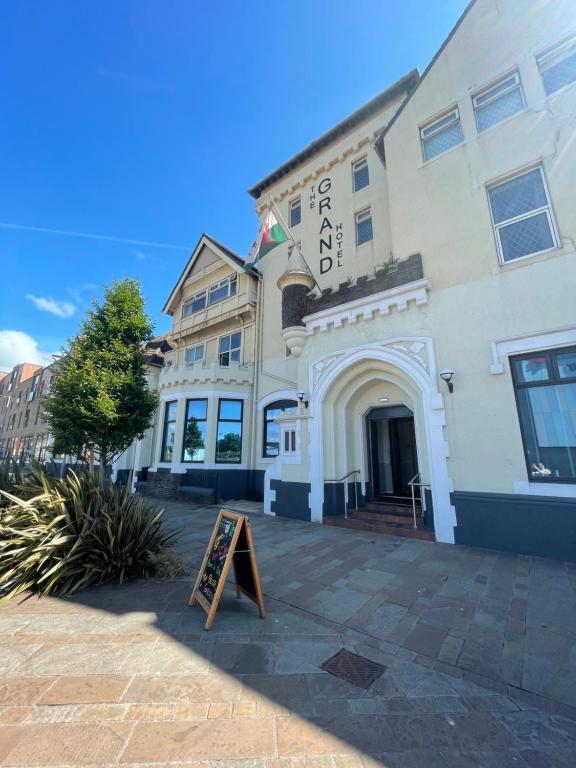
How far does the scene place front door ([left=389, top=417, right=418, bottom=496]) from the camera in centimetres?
939

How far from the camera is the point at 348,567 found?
17.6 ft

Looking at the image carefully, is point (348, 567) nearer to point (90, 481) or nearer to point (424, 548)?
point (424, 548)

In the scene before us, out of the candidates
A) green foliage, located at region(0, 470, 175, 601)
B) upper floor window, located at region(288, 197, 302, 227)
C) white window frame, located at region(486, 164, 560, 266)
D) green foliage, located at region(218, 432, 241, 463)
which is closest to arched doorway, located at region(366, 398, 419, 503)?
white window frame, located at region(486, 164, 560, 266)

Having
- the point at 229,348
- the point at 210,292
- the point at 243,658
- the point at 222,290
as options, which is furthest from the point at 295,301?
the point at 210,292

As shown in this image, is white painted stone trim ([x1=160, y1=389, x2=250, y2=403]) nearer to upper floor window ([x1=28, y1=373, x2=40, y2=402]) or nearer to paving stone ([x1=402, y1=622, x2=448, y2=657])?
paving stone ([x1=402, y1=622, x2=448, y2=657])

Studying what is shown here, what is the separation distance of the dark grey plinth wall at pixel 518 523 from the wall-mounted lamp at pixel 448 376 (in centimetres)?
217

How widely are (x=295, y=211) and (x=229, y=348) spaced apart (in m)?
7.20

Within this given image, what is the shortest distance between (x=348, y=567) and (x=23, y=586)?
467 cm

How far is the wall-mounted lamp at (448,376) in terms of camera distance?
6798 mm

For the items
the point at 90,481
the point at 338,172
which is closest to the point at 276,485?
the point at 90,481

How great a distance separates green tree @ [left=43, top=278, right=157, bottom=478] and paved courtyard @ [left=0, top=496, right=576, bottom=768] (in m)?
4.82

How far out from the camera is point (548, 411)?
20.0 ft

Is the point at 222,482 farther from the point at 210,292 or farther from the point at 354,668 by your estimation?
the point at 354,668

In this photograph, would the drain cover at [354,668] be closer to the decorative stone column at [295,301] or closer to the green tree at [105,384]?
the green tree at [105,384]
